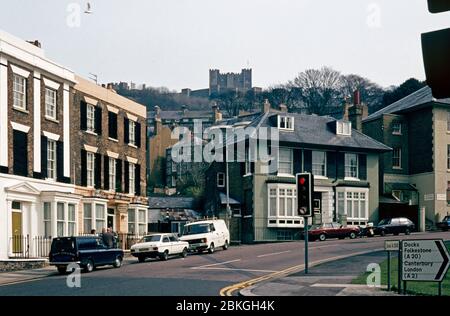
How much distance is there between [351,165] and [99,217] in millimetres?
28410

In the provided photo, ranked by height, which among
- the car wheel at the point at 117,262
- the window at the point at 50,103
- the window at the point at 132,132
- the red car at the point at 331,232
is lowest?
the red car at the point at 331,232

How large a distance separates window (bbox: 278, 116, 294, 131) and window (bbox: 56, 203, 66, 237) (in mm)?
26868

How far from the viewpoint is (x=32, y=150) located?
1415 inches

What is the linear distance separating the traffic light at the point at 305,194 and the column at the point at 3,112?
50.1 ft

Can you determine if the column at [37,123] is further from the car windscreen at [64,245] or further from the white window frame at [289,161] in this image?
the white window frame at [289,161]

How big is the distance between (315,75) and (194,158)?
77.1 feet

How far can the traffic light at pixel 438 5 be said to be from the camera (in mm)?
5109

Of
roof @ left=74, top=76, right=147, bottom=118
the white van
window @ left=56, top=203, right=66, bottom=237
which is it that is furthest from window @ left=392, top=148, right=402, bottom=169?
window @ left=56, top=203, right=66, bottom=237

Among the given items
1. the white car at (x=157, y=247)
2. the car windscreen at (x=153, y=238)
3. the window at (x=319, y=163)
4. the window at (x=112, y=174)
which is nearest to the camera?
the white car at (x=157, y=247)

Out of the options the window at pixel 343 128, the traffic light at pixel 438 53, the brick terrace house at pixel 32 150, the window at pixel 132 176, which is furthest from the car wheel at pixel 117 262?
the window at pixel 343 128

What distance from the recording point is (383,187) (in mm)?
68000

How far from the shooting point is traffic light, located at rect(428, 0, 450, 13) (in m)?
5.11

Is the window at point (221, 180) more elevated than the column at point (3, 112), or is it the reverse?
the column at point (3, 112)
